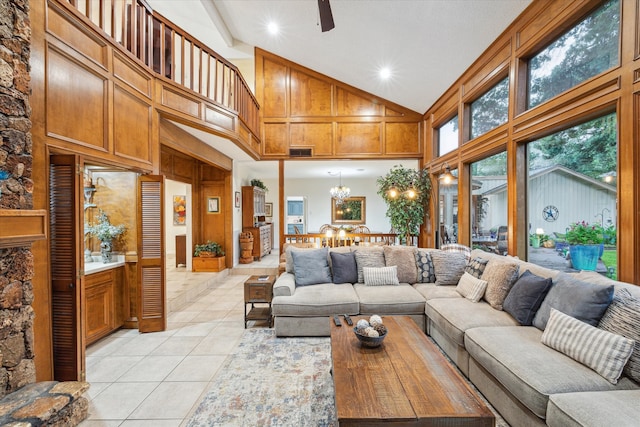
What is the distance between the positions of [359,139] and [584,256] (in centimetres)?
460

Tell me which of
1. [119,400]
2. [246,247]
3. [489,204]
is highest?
[489,204]

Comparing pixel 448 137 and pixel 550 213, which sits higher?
pixel 448 137

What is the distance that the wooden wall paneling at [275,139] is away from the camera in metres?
6.50

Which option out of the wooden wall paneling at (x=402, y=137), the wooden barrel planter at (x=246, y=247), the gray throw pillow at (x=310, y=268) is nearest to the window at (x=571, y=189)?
the gray throw pillow at (x=310, y=268)

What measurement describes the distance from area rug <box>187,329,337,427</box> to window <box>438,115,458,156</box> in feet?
13.3

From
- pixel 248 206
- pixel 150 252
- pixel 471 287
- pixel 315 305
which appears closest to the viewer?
pixel 471 287

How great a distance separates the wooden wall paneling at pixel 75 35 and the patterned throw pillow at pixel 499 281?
4.33m

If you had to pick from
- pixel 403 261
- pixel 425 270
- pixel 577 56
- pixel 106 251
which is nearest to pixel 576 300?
pixel 425 270

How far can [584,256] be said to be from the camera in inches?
107

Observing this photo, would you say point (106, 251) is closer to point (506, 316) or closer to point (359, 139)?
point (506, 316)

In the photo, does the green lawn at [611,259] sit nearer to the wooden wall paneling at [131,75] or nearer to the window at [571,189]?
the window at [571,189]

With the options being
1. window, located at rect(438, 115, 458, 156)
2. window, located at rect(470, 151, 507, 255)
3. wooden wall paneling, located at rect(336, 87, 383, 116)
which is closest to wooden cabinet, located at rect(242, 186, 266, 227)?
wooden wall paneling, located at rect(336, 87, 383, 116)

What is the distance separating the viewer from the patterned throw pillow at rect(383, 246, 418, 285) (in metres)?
3.99

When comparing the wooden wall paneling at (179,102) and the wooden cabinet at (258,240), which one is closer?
the wooden wall paneling at (179,102)
